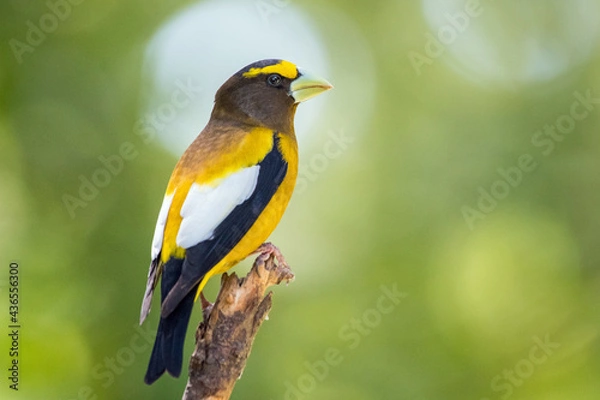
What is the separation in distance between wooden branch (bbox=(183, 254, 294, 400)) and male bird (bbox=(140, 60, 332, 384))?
5.8 inches

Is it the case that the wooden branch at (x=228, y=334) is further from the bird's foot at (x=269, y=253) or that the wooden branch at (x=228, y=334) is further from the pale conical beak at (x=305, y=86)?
the pale conical beak at (x=305, y=86)

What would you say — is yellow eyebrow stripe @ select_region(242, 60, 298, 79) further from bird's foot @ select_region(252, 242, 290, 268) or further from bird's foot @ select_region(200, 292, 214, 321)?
bird's foot @ select_region(200, 292, 214, 321)

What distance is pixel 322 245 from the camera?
798 centimetres

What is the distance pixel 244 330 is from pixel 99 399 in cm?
299

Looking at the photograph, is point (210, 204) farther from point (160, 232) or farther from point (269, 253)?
point (269, 253)

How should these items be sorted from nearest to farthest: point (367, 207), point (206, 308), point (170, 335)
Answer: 1. point (170, 335)
2. point (206, 308)
3. point (367, 207)

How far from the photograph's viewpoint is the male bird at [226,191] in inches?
159

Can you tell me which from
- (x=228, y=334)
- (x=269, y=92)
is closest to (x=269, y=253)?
(x=228, y=334)

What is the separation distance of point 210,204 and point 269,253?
45cm

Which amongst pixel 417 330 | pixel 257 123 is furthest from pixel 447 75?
pixel 257 123

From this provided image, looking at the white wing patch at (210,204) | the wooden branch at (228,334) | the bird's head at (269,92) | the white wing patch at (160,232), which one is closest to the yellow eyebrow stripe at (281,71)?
the bird's head at (269,92)

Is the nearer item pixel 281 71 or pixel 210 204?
pixel 210 204

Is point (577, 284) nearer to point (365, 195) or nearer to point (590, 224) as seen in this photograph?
point (590, 224)

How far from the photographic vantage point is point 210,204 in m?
4.32
